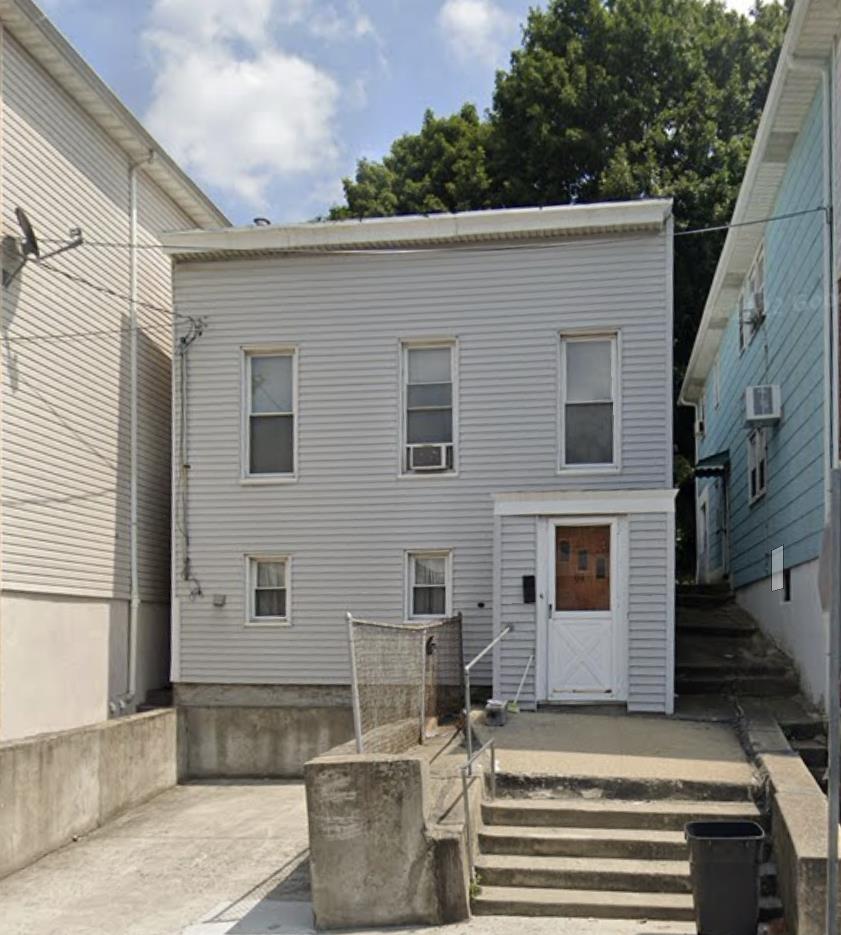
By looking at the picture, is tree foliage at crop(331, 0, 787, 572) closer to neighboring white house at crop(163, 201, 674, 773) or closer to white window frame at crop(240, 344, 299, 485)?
neighboring white house at crop(163, 201, 674, 773)

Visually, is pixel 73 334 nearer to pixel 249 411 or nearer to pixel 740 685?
pixel 249 411

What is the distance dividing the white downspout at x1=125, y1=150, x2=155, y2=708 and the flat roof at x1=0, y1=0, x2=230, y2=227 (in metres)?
0.35

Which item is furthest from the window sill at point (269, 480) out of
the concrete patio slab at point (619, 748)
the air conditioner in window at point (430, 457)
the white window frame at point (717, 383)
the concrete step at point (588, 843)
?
the white window frame at point (717, 383)

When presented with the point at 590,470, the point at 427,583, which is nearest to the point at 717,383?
the point at 590,470

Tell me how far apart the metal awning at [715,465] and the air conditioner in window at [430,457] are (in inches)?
287

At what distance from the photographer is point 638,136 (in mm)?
27156

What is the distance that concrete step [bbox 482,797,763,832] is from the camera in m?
8.55

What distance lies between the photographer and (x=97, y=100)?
13820 mm

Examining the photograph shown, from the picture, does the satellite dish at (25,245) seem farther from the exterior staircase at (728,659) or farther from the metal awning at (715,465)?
the metal awning at (715,465)

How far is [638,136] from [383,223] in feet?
49.4

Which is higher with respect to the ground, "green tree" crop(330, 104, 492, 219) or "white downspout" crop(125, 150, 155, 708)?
"green tree" crop(330, 104, 492, 219)

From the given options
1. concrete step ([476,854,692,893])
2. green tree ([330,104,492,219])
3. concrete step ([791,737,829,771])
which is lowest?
concrete step ([476,854,692,893])

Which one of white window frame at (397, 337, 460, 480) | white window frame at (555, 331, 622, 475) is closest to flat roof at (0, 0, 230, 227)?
white window frame at (397, 337, 460, 480)

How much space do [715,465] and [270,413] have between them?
9790 mm
